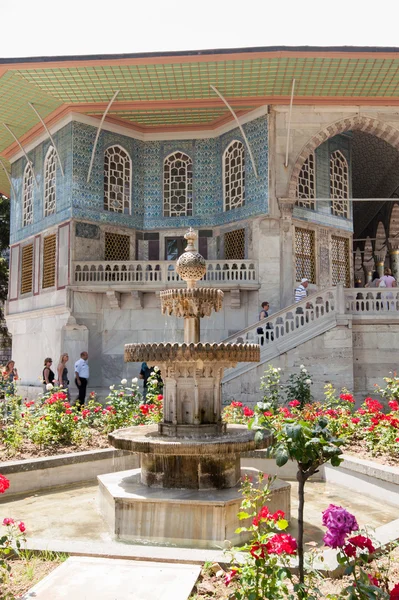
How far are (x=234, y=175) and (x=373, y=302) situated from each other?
562 cm

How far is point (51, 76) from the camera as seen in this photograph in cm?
1385

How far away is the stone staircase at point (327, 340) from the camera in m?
12.2

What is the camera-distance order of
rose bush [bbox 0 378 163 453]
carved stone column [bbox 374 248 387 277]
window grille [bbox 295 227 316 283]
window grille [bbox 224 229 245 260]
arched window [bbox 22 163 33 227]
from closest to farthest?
1. rose bush [bbox 0 378 163 453]
2. window grille [bbox 295 227 316 283]
3. window grille [bbox 224 229 245 260]
4. arched window [bbox 22 163 33 227]
5. carved stone column [bbox 374 248 387 277]

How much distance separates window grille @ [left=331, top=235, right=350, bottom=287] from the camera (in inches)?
634

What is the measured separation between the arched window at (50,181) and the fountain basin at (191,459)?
12.1 metres

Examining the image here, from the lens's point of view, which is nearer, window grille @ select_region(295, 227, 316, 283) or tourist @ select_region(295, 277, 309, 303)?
tourist @ select_region(295, 277, 309, 303)

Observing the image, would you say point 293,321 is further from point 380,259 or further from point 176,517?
point 380,259

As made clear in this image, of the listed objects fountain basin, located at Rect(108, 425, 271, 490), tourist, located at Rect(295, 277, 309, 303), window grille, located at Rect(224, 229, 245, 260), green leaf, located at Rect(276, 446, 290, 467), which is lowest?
fountain basin, located at Rect(108, 425, 271, 490)

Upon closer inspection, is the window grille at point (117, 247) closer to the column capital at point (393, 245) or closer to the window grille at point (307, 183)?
the window grille at point (307, 183)

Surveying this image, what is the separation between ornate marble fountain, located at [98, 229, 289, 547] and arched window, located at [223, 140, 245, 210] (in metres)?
9.73

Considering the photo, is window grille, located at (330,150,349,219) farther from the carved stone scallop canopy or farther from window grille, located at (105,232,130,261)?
the carved stone scallop canopy

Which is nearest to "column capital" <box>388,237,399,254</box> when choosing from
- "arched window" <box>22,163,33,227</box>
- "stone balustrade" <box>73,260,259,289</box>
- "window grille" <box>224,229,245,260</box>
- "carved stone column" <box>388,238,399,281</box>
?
"carved stone column" <box>388,238,399,281</box>

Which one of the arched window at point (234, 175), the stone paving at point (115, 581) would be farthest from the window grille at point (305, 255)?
the stone paving at point (115, 581)

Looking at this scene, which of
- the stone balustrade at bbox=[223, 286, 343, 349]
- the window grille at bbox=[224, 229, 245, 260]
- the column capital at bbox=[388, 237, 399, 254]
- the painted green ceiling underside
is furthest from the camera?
the column capital at bbox=[388, 237, 399, 254]
